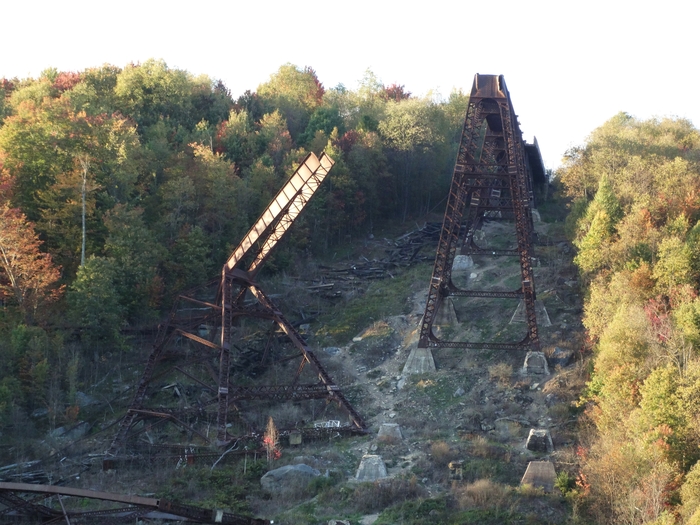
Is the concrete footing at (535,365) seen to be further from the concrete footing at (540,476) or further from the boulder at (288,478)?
the boulder at (288,478)

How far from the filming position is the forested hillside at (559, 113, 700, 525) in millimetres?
21297

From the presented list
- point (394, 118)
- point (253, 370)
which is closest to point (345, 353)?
point (253, 370)

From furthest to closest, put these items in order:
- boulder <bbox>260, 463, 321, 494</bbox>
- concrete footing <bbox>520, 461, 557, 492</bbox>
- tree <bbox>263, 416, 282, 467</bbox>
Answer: tree <bbox>263, 416, 282, 467</bbox>, boulder <bbox>260, 463, 321, 494</bbox>, concrete footing <bbox>520, 461, 557, 492</bbox>

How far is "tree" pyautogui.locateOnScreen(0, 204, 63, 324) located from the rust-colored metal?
30.7 ft

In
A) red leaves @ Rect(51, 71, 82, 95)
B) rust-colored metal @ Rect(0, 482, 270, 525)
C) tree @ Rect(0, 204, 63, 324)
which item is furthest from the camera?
red leaves @ Rect(51, 71, 82, 95)

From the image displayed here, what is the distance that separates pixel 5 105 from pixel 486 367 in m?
25.0

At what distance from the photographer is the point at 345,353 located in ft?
105

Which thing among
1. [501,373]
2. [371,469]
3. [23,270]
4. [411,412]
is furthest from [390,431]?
[23,270]

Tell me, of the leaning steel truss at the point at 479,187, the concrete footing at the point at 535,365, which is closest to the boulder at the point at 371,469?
the leaning steel truss at the point at 479,187

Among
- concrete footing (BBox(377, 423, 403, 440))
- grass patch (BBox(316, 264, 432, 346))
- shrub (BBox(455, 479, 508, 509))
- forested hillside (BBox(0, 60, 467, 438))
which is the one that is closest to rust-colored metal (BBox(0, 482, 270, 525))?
shrub (BBox(455, 479, 508, 509))

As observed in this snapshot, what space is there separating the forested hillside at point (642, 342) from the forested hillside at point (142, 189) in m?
12.6

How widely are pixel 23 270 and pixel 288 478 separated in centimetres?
1250

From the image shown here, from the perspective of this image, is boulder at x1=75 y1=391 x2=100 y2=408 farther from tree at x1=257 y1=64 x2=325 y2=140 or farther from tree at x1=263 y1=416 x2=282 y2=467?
tree at x1=257 y1=64 x2=325 y2=140

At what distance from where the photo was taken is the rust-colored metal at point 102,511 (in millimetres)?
20547
